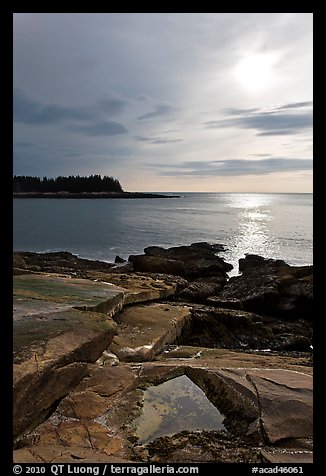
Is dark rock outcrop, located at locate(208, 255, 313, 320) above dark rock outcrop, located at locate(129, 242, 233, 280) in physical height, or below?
below

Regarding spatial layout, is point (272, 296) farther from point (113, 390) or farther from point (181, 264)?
point (113, 390)

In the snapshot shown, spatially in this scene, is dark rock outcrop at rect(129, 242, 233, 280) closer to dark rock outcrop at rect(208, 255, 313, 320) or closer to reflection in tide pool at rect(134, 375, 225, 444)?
dark rock outcrop at rect(208, 255, 313, 320)

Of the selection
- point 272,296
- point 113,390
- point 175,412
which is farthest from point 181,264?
point 175,412

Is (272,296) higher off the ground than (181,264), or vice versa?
(181,264)

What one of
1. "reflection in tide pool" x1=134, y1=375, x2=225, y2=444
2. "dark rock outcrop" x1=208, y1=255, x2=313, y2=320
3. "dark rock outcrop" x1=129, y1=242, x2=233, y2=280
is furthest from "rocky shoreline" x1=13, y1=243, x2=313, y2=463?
"dark rock outcrop" x1=129, y1=242, x2=233, y2=280

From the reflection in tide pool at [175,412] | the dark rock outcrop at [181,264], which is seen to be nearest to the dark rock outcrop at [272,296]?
the dark rock outcrop at [181,264]

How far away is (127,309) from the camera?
9.93 meters

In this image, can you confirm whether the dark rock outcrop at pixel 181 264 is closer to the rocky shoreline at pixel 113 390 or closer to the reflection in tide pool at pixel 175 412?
the rocky shoreline at pixel 113 390

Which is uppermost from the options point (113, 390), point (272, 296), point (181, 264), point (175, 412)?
point (181, 264)

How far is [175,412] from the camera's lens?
4.77 meters

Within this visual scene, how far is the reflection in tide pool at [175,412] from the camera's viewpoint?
4.41m

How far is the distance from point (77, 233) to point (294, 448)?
50.3m

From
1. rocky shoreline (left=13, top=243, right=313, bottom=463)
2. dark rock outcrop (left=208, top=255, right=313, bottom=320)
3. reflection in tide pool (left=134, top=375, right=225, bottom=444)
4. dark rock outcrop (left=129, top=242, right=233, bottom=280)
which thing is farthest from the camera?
dark rock outcrop (left=129, top=242, right=233, bottom=280)

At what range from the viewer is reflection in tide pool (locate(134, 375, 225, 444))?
4.41m
